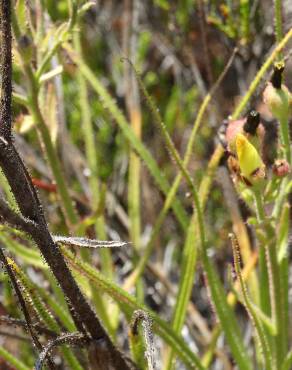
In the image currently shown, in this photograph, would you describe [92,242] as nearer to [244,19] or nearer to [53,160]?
[53,160]

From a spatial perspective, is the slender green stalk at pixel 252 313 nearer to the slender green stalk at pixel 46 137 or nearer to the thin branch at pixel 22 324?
the thin branch at pixel 22 324

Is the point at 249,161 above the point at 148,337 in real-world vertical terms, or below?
above

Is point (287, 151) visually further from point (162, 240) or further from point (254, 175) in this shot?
point (162, 240)

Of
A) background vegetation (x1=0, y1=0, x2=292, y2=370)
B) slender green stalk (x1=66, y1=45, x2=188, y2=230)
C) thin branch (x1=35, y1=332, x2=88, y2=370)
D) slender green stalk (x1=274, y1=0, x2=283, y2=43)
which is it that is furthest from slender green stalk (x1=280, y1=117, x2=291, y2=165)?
thin branch (x1=35, y1=332, x2=88, y2=370)

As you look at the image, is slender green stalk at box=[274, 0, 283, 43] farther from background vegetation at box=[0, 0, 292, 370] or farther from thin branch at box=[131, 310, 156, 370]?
thin branch at box=[131, 310, 156, 370]

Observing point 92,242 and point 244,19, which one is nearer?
point 92,242

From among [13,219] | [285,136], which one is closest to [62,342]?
[13,219]

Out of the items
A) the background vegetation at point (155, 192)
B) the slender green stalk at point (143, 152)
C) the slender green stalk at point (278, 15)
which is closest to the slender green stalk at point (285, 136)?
the background vegetation at point (155, 192)

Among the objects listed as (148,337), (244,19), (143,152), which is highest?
(244,19)

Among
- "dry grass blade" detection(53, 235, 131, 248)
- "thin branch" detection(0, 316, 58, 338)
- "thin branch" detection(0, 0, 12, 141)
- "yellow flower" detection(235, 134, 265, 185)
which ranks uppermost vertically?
"thin branch" detection(0, 0, 12, 141)
